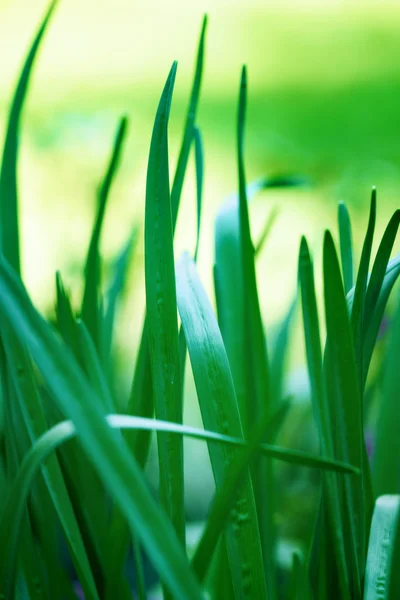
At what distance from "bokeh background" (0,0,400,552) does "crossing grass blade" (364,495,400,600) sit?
1.07 meters

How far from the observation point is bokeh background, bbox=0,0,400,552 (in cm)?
183

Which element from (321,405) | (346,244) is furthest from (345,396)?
(346,244)

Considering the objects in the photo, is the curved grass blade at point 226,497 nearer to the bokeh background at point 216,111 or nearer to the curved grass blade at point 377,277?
the curved grass blade at point 377,277

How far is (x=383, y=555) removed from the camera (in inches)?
14.4

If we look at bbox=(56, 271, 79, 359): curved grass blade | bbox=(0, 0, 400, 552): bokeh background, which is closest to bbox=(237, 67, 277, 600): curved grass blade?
bbox=(56, 271, 79, 359): curved grass blade

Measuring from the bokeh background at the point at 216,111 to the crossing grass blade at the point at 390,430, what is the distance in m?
0.92

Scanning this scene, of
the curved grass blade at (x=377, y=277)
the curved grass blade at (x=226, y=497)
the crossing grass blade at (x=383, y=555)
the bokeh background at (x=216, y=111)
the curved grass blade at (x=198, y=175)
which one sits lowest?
the crossing grass blade at (x=383, y=555)

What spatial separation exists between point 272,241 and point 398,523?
1885 millimetres

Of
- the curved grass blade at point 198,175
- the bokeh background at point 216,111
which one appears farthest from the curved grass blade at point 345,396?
the bokeh background at point 216,111

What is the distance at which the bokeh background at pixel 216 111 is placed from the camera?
183 centimetres

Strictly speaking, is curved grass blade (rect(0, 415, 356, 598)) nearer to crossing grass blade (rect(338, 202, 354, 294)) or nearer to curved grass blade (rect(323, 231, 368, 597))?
curved grass blade (rect(323, 231, 368, 597))

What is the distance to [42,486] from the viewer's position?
437 mm

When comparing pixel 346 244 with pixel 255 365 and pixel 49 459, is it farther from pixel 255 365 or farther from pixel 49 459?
pixel 49 459

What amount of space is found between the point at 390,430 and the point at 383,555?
172mm
